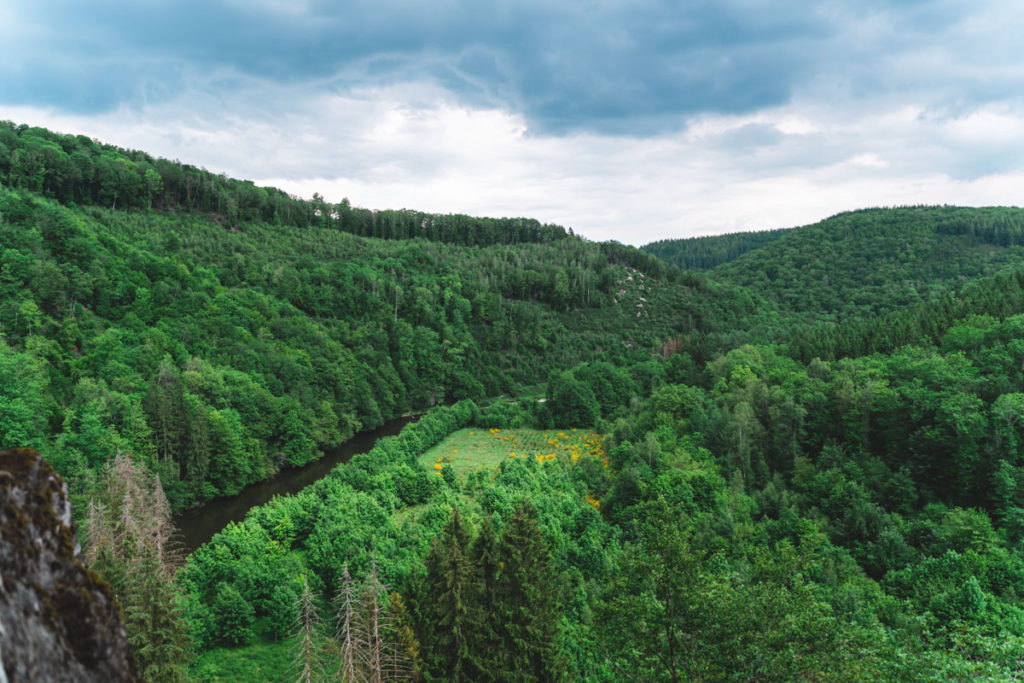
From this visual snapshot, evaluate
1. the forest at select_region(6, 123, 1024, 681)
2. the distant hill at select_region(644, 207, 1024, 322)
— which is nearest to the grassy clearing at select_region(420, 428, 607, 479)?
the forest at select_region(6, 123, 1024, 681)

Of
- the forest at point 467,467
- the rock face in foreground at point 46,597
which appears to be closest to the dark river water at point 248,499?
the forest at point 467,467

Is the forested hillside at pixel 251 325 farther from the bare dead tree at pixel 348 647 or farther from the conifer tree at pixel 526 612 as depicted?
the conifer tree at pixel 526 612

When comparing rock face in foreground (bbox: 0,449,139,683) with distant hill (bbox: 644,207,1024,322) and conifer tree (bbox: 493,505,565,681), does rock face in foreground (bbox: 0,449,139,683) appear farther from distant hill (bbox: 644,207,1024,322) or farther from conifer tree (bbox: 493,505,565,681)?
distant hill (bbox: 644,207,1024,322)

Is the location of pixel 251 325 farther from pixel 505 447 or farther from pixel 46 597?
pixel 46 597

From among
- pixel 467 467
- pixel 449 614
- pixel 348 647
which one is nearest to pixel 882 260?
pixel 467 467

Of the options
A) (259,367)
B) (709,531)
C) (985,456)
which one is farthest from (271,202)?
(985,456)

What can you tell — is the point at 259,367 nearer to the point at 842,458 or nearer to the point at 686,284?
the point at 842,458
